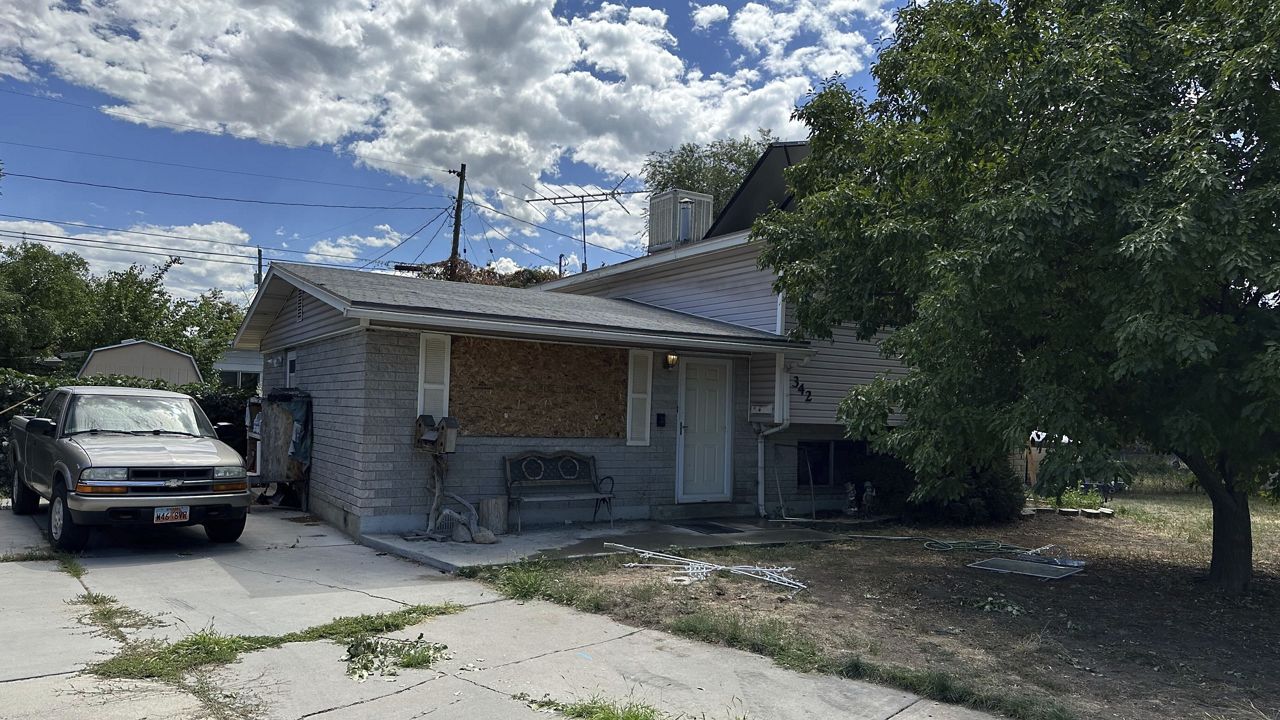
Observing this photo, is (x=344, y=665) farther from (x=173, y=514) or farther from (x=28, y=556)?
(x=28, y=556)

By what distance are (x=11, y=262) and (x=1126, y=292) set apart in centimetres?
3469

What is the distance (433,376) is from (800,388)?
17.7ft

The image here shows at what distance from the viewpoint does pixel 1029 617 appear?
7.00 m

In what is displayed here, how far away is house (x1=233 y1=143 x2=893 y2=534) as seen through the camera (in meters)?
9.79

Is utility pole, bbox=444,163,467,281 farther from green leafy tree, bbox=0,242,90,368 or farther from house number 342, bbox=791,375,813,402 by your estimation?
house number 342, bbox=791,375,813,402

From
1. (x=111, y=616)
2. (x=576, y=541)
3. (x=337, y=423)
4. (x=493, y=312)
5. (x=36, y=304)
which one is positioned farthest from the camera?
(x=36, y=304)

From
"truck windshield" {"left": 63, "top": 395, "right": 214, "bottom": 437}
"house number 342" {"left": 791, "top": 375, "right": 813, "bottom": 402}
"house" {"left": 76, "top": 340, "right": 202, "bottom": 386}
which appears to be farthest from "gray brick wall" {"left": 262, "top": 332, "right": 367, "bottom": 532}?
"house" {"left": 76, "top": 340, "right": 202, "bottom": 386}

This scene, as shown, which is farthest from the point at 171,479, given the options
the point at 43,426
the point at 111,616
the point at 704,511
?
the point at 704,511

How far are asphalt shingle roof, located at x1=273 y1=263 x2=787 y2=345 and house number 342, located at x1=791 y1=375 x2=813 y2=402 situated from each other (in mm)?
752

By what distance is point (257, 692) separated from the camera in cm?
468

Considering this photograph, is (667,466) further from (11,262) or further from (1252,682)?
(11,262)

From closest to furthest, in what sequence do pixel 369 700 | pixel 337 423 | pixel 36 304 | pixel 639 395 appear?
pixel 369 700, pixel 337 423, pixel 639 395, pixel 36 304

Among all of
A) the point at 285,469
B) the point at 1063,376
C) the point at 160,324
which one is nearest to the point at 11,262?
the point at 160,324

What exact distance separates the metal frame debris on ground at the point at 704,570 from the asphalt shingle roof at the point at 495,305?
309 centimetres
